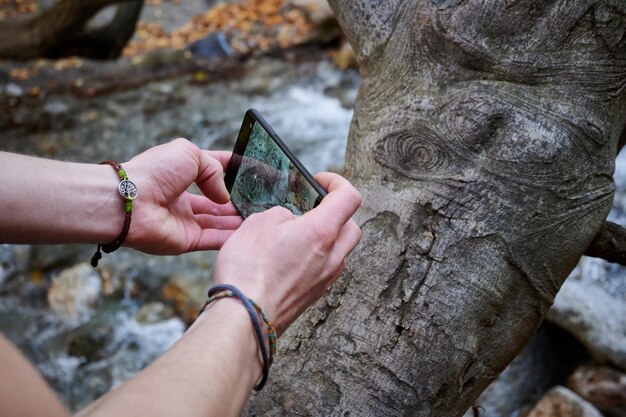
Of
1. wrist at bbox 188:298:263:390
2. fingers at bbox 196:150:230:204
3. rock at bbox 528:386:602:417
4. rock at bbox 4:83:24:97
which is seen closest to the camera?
wrist at bbox 188:298:263:390

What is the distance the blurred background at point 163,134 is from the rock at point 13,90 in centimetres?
3

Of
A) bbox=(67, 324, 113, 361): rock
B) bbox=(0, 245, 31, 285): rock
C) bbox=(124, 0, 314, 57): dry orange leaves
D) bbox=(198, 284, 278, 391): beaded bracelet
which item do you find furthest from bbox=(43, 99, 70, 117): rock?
bbox=(198, 284, 278, 391): beaded bracelet

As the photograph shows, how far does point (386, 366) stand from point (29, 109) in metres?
6.59

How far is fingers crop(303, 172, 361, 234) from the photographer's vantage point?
59.1 inches

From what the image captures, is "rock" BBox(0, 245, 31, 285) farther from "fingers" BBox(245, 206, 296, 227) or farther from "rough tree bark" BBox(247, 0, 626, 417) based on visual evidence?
"fingers" BBox(245, 206, 296, 227)

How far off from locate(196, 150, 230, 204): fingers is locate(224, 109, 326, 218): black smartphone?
24 mm

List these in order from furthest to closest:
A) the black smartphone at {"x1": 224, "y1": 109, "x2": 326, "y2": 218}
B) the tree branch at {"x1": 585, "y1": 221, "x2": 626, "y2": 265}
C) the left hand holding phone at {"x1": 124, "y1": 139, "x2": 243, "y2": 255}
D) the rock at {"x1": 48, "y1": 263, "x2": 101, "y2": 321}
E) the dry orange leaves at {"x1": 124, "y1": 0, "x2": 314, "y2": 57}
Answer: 1. the dry orange leaves at {"x1": 124, "y1": 0, "x2": 314, "y2": 57}
2. the rock at {"x1": 48, "y1": 263, "x2": 101, "y2": 321}
3. the tree branch at {"x1": 585, "y1": 221, "x2": 626, "y2": 265}
4. the left hand holding phone at {"x1": 124, "y1": 139, "x2": 243, "y2": 255}
5. the black smartphone at {"x1": 224, "y1": 109, "x2": 326, "y2": 218}

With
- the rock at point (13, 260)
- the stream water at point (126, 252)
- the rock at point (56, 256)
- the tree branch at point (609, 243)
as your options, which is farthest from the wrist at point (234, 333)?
the rock at point (13, 260)

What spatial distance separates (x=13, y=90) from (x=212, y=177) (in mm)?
6492

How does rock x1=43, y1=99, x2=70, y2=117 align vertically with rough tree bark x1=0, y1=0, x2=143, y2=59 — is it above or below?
below

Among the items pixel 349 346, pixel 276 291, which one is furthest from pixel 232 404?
pixel 349 346

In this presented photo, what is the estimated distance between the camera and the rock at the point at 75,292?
4.85m

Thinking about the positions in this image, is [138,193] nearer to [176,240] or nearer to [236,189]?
[176,240]

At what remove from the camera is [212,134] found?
259 inches
